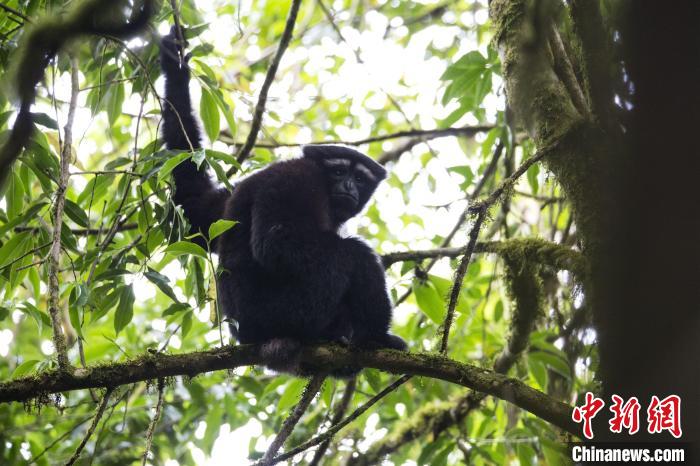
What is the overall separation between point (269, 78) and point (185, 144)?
38.4 inches

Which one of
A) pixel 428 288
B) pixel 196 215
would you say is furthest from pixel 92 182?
pixel 428 288

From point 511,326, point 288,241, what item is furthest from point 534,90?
point 511,326

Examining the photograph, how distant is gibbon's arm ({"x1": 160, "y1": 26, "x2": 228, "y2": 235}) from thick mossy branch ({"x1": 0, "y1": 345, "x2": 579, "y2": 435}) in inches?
66.2

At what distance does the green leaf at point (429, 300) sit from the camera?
5695 millimetres

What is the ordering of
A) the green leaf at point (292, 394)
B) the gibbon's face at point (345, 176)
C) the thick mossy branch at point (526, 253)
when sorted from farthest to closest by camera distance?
the gibbon's face at point (345, 176) < the green leaf at point (292, 394) < the thick mossy branch at point (526, 253)

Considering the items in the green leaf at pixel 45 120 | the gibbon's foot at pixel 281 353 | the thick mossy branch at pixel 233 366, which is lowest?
the thick mossy branch at pixel 233 366

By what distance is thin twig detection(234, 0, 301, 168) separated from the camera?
5773 millimetres

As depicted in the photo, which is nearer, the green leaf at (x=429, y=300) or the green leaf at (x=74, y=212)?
the green leaf at (x=74, y=212)

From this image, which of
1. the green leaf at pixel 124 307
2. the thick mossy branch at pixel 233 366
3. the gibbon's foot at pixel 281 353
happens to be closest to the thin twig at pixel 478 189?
the gibbon's foot at pixel 281 353

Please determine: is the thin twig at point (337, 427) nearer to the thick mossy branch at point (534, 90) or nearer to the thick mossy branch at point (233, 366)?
the thick mossy branch at point (233, 366)

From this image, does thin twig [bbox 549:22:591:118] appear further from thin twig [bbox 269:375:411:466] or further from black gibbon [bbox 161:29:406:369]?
thin twig [bbox 269:375:411:466]

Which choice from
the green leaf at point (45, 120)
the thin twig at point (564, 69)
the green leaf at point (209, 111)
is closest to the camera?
the thin twig at point (564, 69)

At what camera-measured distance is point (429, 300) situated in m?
5.71

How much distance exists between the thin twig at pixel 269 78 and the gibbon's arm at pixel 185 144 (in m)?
0.47
